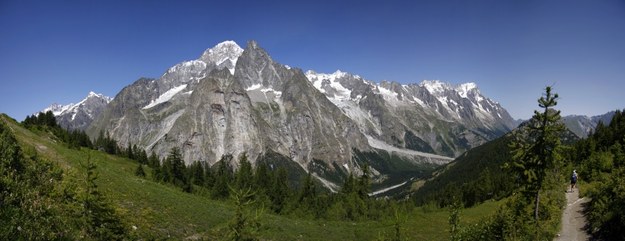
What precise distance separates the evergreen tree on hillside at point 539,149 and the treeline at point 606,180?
460cm

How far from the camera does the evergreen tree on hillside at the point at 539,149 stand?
32.2 m

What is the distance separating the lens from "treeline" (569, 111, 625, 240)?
2719 cm

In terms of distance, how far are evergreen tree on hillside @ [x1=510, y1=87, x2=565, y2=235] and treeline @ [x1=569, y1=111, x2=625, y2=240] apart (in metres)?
4.60

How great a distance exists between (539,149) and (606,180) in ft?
47.0

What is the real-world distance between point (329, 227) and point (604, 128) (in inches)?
2924

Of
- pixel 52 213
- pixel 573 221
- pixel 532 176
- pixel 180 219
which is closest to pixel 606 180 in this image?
pixel 573 221

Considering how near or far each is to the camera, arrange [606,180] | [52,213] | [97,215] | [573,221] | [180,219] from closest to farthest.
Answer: [52,213]
[97,215]
[180,219]
[573,221]
[606,180]

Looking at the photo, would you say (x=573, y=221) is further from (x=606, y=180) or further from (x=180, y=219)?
(x=180, y=219)

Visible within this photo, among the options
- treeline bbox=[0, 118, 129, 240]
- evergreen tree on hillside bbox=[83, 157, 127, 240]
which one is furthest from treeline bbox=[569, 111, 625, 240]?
treeline bbox=[0, 118, 129, 240]

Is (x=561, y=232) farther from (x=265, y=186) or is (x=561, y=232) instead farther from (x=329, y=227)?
(x=265, y=186)

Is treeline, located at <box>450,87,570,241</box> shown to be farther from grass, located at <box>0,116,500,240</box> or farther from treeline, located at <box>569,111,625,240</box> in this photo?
grass, located at <box>0,116,500,240</box>

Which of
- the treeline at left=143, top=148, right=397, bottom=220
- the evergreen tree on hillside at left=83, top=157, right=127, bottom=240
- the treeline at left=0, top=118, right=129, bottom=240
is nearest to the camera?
the treeline at left=0, top=118, right=129, bottom=240

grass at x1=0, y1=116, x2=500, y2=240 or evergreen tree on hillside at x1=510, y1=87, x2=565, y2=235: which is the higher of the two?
evergreen tree on hillside at x1=510, y1=87, x2=565, y2=235

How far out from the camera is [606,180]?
→ 40156mm
